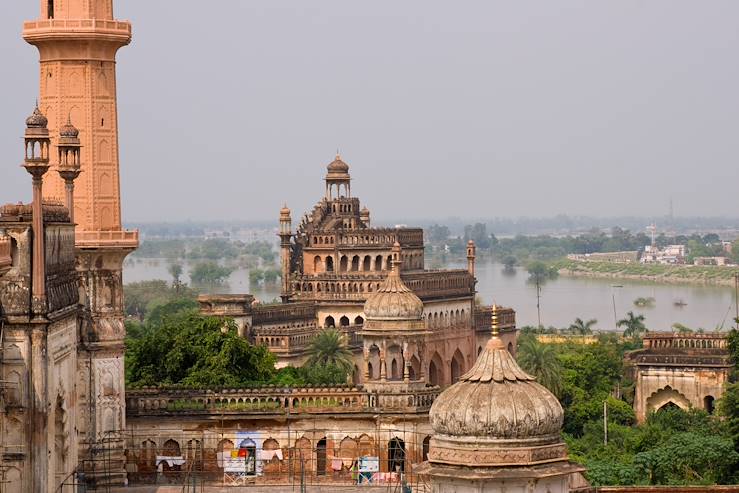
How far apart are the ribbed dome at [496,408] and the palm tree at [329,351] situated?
38.5 metres

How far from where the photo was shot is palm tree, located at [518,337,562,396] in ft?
230

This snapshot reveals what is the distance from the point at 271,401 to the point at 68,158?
666cm

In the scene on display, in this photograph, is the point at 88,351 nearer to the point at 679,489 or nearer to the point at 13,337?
the point at 13,337

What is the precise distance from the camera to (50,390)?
124ft

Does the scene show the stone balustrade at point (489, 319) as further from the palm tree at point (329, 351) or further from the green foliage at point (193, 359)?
the green foliage at point (193, 359)

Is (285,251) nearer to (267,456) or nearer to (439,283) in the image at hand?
(439,283)

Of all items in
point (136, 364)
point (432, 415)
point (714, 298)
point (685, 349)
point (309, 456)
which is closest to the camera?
point (432, 415)

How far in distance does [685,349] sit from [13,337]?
38.9 metres

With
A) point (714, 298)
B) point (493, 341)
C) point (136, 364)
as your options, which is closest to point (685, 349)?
point (136, 364)

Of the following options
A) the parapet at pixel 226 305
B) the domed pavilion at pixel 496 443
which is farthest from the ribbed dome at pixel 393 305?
the parapet at pixel 226 305

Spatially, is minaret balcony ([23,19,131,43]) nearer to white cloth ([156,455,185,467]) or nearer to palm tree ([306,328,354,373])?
white cloth ([156,455,185,467])

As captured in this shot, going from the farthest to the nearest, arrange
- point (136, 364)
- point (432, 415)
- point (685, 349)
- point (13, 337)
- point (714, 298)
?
point (714, 298), point (685, 349), point (136, 364), point (13, 337), point (432, 415)

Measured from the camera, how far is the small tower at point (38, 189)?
123 ft

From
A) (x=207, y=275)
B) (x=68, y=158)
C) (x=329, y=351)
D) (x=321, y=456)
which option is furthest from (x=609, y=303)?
(x=68, y=158)
